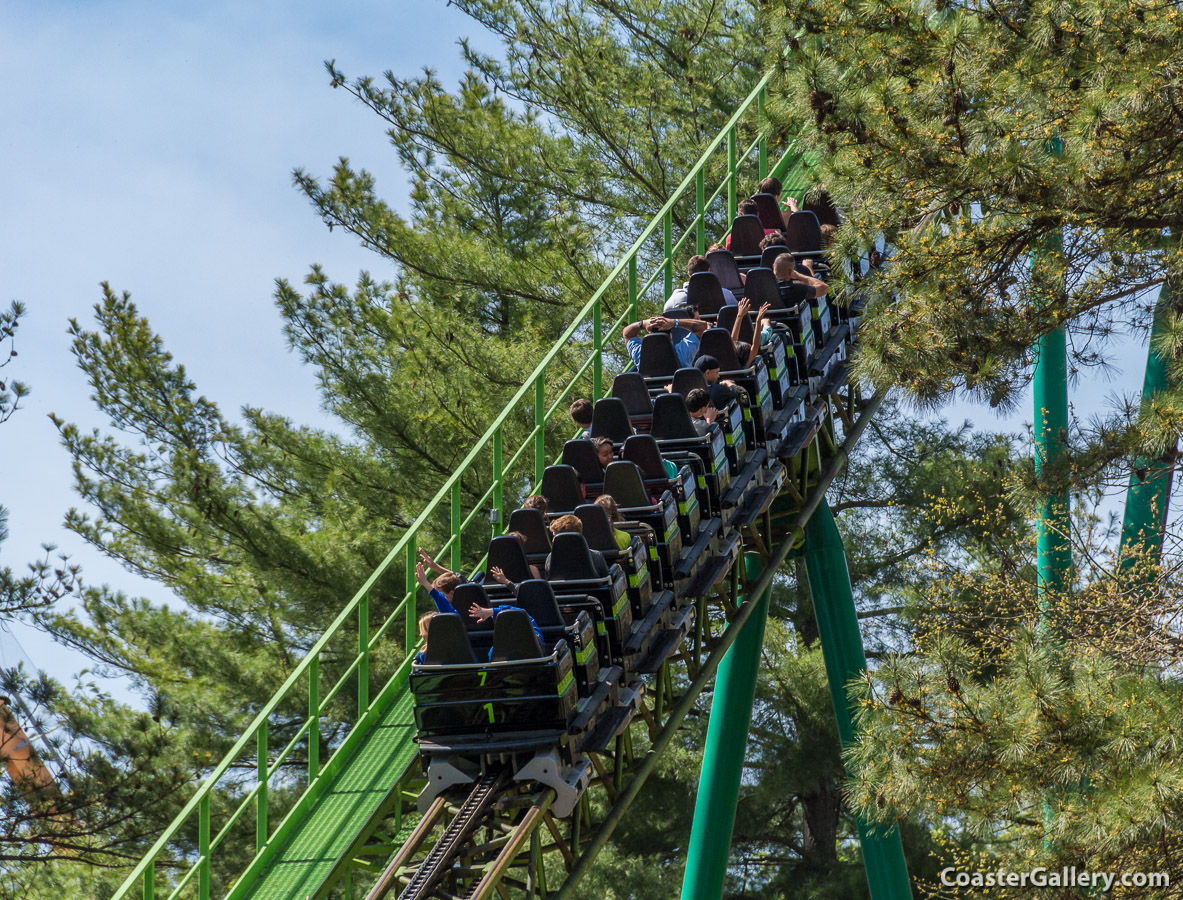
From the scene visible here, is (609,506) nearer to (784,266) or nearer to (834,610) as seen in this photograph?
(784,266)

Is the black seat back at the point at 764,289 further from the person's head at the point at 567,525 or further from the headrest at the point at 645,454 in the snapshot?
the person's head at the point at 567,525

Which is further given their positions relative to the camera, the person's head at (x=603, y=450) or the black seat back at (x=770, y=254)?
the black seat back at (x=770, y=254)

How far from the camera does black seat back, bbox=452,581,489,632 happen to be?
303 inches

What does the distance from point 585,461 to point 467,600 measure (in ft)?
4.77

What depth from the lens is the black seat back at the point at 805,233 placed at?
432 inches

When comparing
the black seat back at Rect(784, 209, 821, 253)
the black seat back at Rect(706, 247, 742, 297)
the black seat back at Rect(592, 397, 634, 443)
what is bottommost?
the black seat back at Rect(592, 397, 634, 443)

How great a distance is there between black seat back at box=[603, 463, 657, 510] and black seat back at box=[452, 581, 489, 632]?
39.7 inches

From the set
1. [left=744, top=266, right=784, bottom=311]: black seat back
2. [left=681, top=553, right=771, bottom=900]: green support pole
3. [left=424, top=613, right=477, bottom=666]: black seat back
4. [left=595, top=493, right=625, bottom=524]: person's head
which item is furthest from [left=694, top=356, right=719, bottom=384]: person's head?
[left=424, top=613, right=477, bottom=666]: black seat back

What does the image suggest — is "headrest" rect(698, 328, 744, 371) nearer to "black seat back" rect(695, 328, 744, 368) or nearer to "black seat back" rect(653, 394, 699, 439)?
"black seat back" rect(695, 328, 744, 368)

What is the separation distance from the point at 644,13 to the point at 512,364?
465 centimetres

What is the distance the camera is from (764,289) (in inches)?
395

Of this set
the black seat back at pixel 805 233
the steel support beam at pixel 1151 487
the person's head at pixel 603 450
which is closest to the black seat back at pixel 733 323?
the black seat back at pixel 805 233

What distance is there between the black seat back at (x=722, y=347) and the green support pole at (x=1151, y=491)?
2.27 meters

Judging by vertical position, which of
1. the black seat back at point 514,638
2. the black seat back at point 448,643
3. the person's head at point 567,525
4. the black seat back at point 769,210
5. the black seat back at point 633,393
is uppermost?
the black seat back at point 769,210
